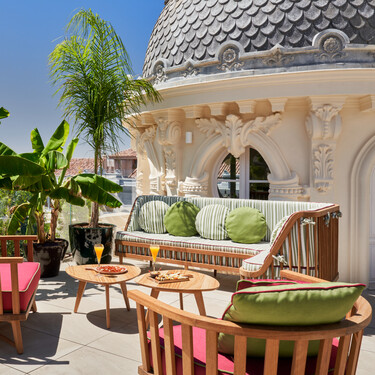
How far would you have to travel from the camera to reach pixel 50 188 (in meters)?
6.29

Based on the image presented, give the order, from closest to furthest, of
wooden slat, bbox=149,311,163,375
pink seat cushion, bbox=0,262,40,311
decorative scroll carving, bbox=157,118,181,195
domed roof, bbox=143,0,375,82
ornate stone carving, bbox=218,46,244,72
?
wooden slat, bbox=149,311,163,375 → pink seat cushion, bbox=0,262,40,311 → domed roof, bbox=143,0,375,82 → ornate stone carving, bbox=218,46,244,72 → decorative scroll carving, bbox=157,118,181,195

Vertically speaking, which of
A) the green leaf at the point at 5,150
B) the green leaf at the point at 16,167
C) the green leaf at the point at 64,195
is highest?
the green leaf at the point at 5,150

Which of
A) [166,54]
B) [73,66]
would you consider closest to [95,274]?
[73,66]

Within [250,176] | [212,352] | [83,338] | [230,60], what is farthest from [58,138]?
[212,352]

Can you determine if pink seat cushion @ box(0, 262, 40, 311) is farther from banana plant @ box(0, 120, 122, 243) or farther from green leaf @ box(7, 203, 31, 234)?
green leaf @ box(7, 203, 31, 234)

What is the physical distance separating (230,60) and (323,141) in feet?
7.38

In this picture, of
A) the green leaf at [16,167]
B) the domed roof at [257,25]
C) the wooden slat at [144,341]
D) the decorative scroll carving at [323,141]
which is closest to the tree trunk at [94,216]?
the green leaf at [16,167]

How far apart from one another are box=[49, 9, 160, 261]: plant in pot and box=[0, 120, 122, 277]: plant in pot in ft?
1.25

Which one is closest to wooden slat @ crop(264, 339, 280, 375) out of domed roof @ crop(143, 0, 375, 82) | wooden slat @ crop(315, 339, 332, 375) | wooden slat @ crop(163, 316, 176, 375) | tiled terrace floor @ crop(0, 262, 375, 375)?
wooden slat @ crop(315, 339, 332, 375)

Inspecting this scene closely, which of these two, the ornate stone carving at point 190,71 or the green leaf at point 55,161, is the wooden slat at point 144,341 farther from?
the ornate stone carving at point 190,71

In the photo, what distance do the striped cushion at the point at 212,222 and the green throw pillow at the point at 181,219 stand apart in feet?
0.44

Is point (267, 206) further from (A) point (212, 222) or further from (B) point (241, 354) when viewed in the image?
(B) point (241, 354)

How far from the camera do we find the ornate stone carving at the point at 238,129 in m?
7.24

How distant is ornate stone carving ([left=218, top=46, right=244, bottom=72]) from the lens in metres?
7.48
